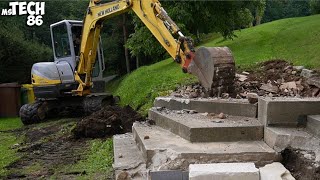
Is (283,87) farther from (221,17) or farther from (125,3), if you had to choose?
(221,17)

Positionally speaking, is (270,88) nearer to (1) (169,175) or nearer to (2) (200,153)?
(2) (200,153)

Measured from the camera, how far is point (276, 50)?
46.0 ft

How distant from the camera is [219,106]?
16.7 ft

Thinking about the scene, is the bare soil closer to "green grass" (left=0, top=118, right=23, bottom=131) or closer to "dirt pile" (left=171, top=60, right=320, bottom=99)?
"dirt pile" (left=171, top=60, right=320, bottom=99)

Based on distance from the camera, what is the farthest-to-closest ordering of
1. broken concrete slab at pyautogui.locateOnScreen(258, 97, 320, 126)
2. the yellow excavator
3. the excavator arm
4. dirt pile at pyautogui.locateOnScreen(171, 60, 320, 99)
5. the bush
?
1. the bush
2. the yellow excavator
3. the excavator arm
4. dirt pile at pyautogui.locateOnScreen(171, 60, 320, 99)
5. broken concrete slab at pyautogui.locateOnScreen(258, 97, 320, 126)

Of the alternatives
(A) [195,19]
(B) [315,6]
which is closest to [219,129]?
(A) [195,19]

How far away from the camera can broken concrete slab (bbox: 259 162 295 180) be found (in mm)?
3504

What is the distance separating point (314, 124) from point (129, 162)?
6.07 ft

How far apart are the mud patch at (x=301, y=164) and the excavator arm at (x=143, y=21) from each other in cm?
348

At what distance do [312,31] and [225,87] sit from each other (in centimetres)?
1193

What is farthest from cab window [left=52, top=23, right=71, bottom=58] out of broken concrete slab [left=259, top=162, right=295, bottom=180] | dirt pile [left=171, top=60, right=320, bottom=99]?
broken concrete slab [left=259, top=162, right=295, bottom=180]

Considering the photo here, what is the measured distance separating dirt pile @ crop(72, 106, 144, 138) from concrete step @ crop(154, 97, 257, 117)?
2610 millimetres

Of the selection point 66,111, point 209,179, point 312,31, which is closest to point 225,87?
point 209,179

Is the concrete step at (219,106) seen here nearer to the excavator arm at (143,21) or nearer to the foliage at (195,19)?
the excavator arm at (143,21)
